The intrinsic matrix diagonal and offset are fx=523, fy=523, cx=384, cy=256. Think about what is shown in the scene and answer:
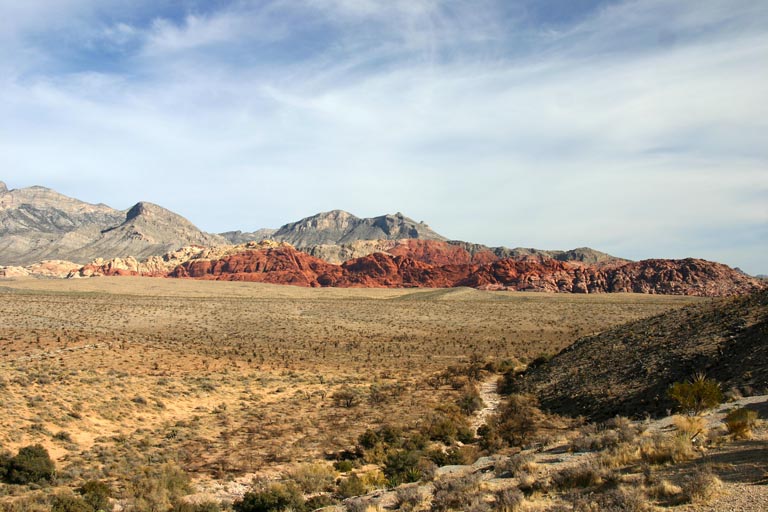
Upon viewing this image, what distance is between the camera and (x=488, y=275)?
156 meters

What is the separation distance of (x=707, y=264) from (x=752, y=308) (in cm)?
13302

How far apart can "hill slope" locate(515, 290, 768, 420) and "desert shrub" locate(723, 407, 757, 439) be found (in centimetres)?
454

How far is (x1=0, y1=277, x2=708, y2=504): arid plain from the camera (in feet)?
52.5

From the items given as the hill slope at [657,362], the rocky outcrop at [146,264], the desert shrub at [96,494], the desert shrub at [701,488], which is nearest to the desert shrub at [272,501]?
the desert shrub at [96,494]

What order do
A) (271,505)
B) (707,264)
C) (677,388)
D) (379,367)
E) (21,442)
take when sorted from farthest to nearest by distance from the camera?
(707,264)
(379,367)
(21,442)
(677,388)
(271,505)

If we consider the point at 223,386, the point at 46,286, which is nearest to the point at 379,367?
the point at 223,386

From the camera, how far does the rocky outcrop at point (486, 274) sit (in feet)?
429

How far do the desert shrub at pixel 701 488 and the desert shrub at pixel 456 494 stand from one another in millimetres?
3029

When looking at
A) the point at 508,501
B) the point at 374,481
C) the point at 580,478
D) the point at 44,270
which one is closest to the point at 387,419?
the point at 374,481

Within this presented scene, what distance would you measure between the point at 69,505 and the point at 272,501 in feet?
13.3

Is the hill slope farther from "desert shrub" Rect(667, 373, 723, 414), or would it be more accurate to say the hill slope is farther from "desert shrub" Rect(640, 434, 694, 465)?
"desert shrub" Rect(640, 434, 694, 465)

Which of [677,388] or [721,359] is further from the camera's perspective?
[721,359]

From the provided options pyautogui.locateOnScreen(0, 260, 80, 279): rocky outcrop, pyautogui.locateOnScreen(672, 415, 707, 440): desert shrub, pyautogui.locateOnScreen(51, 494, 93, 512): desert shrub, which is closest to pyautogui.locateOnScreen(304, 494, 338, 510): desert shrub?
pyautogui.locateOnScreen(51, 494, 93, 512): desert shrub

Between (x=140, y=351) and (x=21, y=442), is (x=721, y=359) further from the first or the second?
(x=140, y=351)
